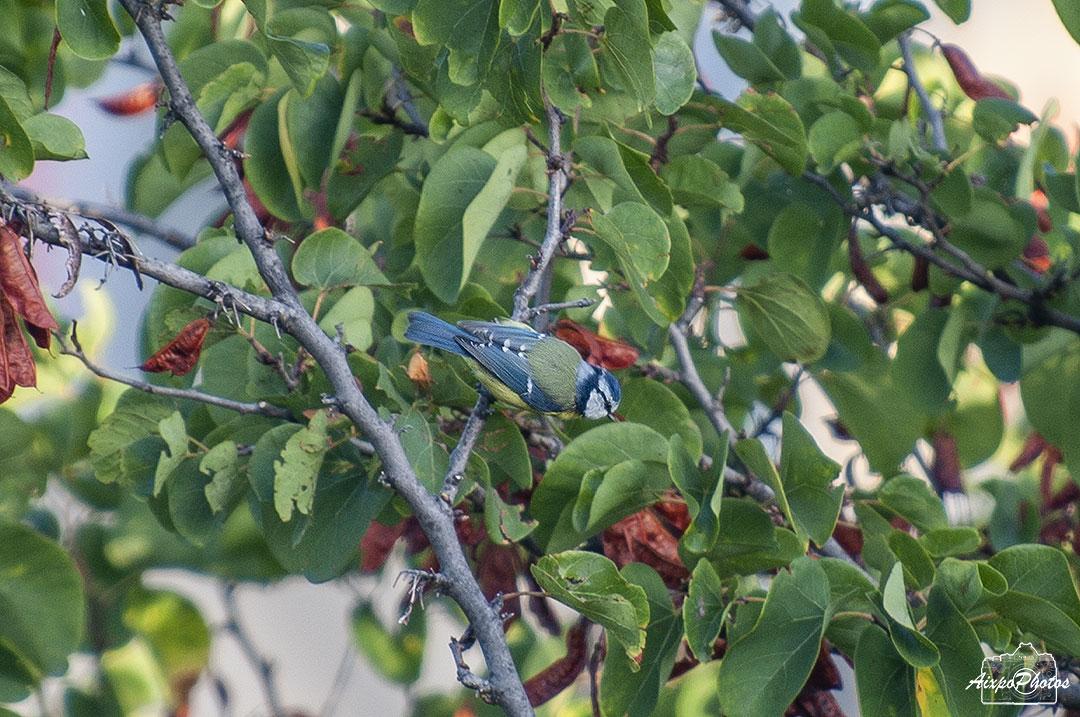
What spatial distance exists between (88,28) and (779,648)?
1.41 meters

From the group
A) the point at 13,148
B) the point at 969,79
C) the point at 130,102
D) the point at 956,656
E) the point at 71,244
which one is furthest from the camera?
the point at 130,102

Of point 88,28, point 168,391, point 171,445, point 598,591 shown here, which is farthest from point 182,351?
point 598,591

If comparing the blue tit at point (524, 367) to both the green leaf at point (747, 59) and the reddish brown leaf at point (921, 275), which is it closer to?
the green leaf at point (747, 59)

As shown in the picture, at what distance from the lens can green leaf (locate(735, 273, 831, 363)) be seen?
2168 millimetres

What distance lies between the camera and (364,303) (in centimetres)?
191

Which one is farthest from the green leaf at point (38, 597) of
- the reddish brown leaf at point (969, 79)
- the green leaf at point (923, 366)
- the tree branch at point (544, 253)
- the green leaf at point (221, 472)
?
the reddish brown leaf at point (969, 79)

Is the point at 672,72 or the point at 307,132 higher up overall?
the point at 672,72

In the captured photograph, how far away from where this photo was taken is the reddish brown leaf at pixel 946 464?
275cm

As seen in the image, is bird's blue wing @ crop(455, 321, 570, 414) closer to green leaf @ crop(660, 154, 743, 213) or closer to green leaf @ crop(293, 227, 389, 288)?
green leaf @ crop(293, 227, 389, 288)

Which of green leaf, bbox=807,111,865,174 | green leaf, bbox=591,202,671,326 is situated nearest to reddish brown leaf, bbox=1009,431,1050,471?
green leaf, bbox=807,111,865,174

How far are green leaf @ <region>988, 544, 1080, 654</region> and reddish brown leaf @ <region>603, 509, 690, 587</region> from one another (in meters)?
0.56

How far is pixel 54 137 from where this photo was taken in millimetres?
1545

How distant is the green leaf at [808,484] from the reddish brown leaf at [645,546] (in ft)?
0.87

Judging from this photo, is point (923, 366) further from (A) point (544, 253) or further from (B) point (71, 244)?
(B) point (71, 244)
